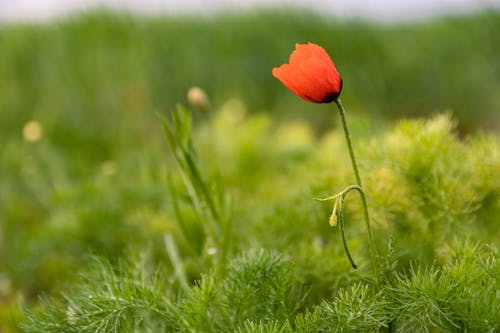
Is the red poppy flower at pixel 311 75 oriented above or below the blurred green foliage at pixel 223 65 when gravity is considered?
above

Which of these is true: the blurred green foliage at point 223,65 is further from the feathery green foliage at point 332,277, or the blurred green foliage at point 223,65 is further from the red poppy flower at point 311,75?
the red poppy flower at point 311,75

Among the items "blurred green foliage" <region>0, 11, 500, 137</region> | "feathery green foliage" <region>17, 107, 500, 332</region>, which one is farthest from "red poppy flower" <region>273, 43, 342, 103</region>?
"blurred green foliage" <region>0, 11, 500, 137</region>

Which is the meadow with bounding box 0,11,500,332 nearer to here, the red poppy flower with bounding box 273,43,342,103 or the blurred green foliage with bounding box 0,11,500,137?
the blurred green foliage with bounding box 0,11,500,137

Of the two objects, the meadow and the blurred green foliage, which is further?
the blurred green foliage

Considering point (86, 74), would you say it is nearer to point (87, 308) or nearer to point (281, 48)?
point (281, 48)

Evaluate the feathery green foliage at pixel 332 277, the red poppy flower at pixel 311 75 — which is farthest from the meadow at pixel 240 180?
the red poppy flower at pixel 311 75
